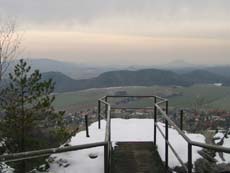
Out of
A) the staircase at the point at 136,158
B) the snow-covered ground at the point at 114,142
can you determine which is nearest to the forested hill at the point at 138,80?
the snow-covered ground at the point at 114,142

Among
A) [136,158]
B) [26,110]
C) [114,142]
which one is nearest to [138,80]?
[26,110]

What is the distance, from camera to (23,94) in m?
12.6

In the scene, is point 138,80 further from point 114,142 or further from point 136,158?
point 136,158

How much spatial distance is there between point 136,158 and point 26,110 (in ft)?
18.3

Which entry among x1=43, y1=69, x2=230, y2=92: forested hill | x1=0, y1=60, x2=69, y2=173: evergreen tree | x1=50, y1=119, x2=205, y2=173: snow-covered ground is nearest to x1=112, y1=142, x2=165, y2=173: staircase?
x1=50, y1=119, x2=205, y2=173: snow-covered ground

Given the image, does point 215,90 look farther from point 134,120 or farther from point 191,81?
point 134,120

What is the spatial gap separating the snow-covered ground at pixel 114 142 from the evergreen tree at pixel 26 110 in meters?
1.72

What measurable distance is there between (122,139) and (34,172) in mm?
2570

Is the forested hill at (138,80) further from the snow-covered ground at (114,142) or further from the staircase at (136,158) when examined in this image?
the staircase at (136,158)

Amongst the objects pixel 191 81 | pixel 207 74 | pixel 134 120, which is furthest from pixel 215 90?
pixel 134 120

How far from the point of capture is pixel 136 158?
8070 millimetres

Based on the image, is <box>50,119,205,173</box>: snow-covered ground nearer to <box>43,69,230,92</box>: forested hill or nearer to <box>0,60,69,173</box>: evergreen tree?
<box>0,60,69,173</box>: evergreen tree

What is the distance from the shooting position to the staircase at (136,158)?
7.40 meters

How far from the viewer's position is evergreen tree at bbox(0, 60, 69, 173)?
12328 mm
